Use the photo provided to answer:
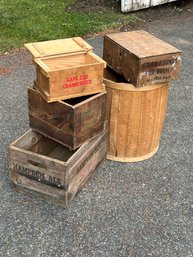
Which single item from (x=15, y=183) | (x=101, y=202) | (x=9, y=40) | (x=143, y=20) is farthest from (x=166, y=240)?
(x=143, y=20)

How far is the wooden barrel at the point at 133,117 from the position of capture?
3898mm

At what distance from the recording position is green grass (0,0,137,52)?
24.8 ft

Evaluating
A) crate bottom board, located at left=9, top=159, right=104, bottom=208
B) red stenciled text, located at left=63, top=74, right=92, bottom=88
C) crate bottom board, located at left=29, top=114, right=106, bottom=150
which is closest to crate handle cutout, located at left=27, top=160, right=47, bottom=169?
crate bottom board, located at left=9, top=159, right=104, bottom=208

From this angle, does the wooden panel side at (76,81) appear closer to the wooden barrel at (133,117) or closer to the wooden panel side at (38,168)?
the wooden barrel at (133,117)

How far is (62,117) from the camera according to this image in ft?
11.5

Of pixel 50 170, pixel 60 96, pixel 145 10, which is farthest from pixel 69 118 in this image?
pixel 145 10

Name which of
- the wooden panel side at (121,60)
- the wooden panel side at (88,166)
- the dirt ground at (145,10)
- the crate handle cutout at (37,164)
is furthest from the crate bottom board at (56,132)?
the dirt ground at (145,10)

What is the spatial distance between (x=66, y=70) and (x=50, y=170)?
89 centimetres

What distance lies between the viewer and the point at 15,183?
3.76 metres

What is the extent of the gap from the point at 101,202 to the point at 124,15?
622cm

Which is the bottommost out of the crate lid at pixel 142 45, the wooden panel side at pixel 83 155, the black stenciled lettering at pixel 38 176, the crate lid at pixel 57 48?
the black stenciled lettering at pixel 38 176

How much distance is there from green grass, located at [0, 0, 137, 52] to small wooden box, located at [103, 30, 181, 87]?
360cm

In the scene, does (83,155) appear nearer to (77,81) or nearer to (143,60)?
(77,81)

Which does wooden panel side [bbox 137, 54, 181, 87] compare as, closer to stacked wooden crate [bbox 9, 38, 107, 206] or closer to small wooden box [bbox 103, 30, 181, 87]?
small wooden box [bbox 103, 30, 181, 87]
